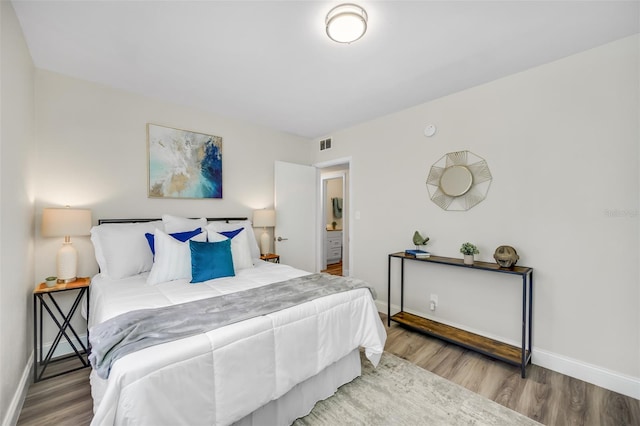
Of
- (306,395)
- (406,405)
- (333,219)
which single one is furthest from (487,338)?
(333,219)

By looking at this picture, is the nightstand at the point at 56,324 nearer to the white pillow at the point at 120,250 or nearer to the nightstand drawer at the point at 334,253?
the white pillow at the point at 120,250

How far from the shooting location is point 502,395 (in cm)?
195

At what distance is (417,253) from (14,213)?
3346 mm

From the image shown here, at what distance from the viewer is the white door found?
415 cm

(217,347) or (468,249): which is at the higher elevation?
(468,249)

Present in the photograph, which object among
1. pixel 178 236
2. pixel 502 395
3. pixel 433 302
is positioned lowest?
pixel 502 395

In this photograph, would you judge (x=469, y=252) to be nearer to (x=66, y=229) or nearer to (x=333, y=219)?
(x=66, y=229)

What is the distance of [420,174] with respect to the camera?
3.20 meters

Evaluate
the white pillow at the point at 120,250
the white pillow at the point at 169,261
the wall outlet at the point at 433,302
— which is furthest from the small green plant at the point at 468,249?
the white pillow at the point at 120,250

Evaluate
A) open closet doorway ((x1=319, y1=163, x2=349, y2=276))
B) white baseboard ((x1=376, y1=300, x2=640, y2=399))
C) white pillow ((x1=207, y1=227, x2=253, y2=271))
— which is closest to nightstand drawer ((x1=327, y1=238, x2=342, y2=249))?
open closet doorway ((x1=319, y1=163, x2=349, y2=276))

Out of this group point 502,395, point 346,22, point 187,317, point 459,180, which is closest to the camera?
point 187,317

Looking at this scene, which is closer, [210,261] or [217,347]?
[217,347]

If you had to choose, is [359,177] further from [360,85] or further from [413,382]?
[413,382]

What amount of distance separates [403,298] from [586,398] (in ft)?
5.53
